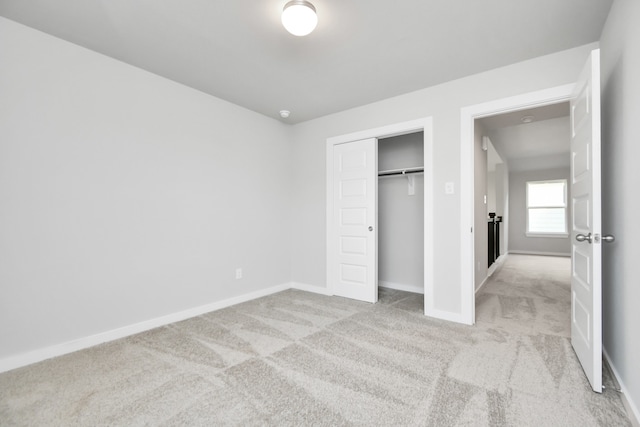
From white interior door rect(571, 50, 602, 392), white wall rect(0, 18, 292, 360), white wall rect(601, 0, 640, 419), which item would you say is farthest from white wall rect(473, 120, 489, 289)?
white wall rect(0, 18, 292, 360)

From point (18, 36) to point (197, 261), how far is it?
2.25 m

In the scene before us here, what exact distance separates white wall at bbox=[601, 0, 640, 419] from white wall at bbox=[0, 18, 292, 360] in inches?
132

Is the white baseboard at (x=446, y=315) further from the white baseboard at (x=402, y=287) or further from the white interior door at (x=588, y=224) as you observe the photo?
the white baseboard at (x=402, y=287)

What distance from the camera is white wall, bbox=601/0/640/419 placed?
5.05 feet

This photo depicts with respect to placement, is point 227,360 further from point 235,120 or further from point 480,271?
point 480,271

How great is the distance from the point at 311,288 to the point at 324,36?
305cm

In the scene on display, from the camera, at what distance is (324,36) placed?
2252 millimetres

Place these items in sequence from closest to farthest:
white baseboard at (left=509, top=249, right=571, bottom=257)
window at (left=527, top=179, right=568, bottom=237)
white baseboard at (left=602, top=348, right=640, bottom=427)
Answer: white baseboard at (left=602, top=348, right=640, bottom=427) → white baseboard at (left=509, top=249, right=571, bottom=257) → window at (left=527, top=179, right=568, bottom=237)

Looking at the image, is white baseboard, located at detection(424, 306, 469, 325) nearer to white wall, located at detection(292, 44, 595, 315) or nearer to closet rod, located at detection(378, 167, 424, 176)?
white wall, located at detection(292, 44, 595, 315)

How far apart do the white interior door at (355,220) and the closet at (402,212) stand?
54 cm

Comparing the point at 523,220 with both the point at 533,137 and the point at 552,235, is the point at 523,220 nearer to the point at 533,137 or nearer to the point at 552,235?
the point at 552,235

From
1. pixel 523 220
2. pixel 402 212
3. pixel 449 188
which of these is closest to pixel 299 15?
pixel 449 188

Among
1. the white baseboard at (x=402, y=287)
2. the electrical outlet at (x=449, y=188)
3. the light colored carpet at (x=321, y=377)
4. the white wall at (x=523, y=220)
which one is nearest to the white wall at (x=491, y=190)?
the white wall at (x=523, y=220)

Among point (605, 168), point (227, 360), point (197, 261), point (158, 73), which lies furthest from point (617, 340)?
point (158, 73)
